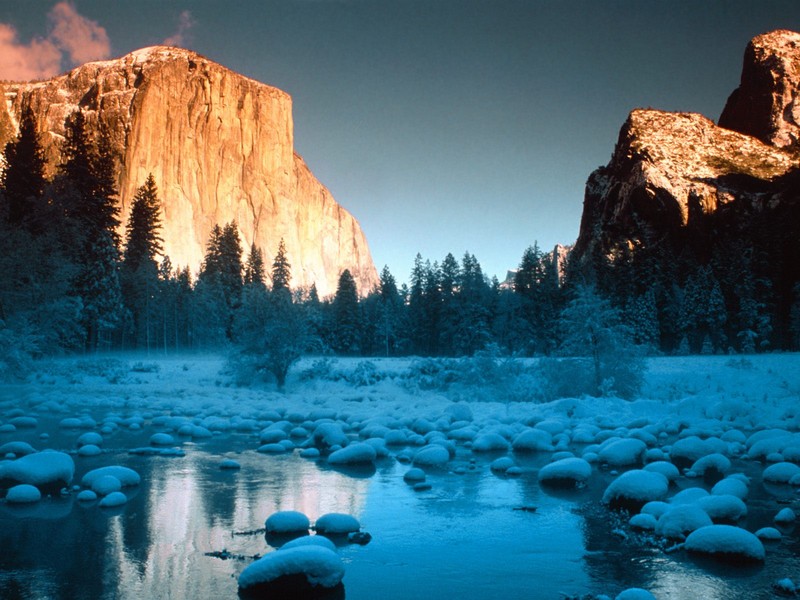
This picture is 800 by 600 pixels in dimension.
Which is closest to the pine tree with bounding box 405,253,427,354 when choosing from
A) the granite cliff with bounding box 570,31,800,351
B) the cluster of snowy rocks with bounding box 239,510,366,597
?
the granite cliff with bounding box 570,31,800,351

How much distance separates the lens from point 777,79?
8956cm

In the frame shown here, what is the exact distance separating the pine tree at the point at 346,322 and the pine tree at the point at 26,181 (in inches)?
1268

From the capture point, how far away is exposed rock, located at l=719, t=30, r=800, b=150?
282ft

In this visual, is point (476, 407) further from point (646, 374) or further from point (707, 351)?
point (707, 351)

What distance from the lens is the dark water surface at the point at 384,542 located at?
492 cm

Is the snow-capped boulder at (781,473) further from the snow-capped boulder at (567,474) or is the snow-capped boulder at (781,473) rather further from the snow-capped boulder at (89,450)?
the snow-capped boulder at (89,450)

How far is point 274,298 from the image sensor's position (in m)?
27.2

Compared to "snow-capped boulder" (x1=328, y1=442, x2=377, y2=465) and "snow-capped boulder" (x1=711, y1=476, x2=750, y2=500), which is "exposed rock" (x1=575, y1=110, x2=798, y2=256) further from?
"snow-capped boulder" (x1=711, y1=476, x2=750, y2=500)

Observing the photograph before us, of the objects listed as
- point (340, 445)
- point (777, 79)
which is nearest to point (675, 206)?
point (777, 79)

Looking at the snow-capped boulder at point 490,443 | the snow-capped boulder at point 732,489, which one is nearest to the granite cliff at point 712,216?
the snow-capped boulder at point 490,443

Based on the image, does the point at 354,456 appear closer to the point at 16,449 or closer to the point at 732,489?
Answer: the point at 732,489

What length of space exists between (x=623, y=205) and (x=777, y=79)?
39.7 m

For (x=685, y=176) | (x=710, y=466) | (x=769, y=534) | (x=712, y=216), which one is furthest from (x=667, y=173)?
(x=769, y=534)

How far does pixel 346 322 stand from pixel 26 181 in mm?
34331
